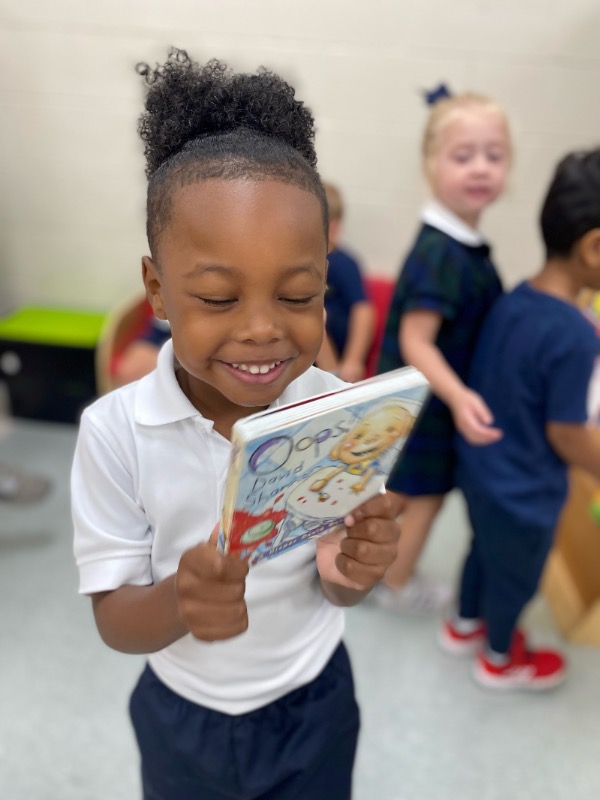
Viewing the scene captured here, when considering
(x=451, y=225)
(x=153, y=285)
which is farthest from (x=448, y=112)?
(x=153, y=285)

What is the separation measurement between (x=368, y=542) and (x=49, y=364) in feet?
6.13

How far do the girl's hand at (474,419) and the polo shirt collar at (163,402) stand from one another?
2.15ft

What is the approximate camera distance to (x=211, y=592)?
0.48 m

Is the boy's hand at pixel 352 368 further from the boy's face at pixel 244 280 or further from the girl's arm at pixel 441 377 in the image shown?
the boy's face at pixel 244 280

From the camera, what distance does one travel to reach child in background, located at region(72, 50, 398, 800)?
1.52 feet

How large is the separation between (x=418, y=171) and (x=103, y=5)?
41.3 inches

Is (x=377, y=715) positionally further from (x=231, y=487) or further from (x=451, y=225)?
(x=231, y=487)

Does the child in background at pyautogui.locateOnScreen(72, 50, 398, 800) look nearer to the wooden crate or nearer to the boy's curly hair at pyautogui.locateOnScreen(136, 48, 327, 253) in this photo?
the boy's curly hair at pyautogui.locateOnScreen(136, 48, 327, 253)

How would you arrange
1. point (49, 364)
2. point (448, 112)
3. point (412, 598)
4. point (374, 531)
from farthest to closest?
point (49, 364), point (412, 598), point (448, 112), point (374, 531)

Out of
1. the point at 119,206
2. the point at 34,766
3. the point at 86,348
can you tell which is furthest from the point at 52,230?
the point at 34,766

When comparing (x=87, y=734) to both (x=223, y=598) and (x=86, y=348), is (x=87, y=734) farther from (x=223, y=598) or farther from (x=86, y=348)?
(x=86, y=348)

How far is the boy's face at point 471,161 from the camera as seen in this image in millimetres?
1270

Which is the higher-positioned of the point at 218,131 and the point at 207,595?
the point at 218,131

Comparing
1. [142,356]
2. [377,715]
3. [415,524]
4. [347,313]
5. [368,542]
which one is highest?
[368,542]
